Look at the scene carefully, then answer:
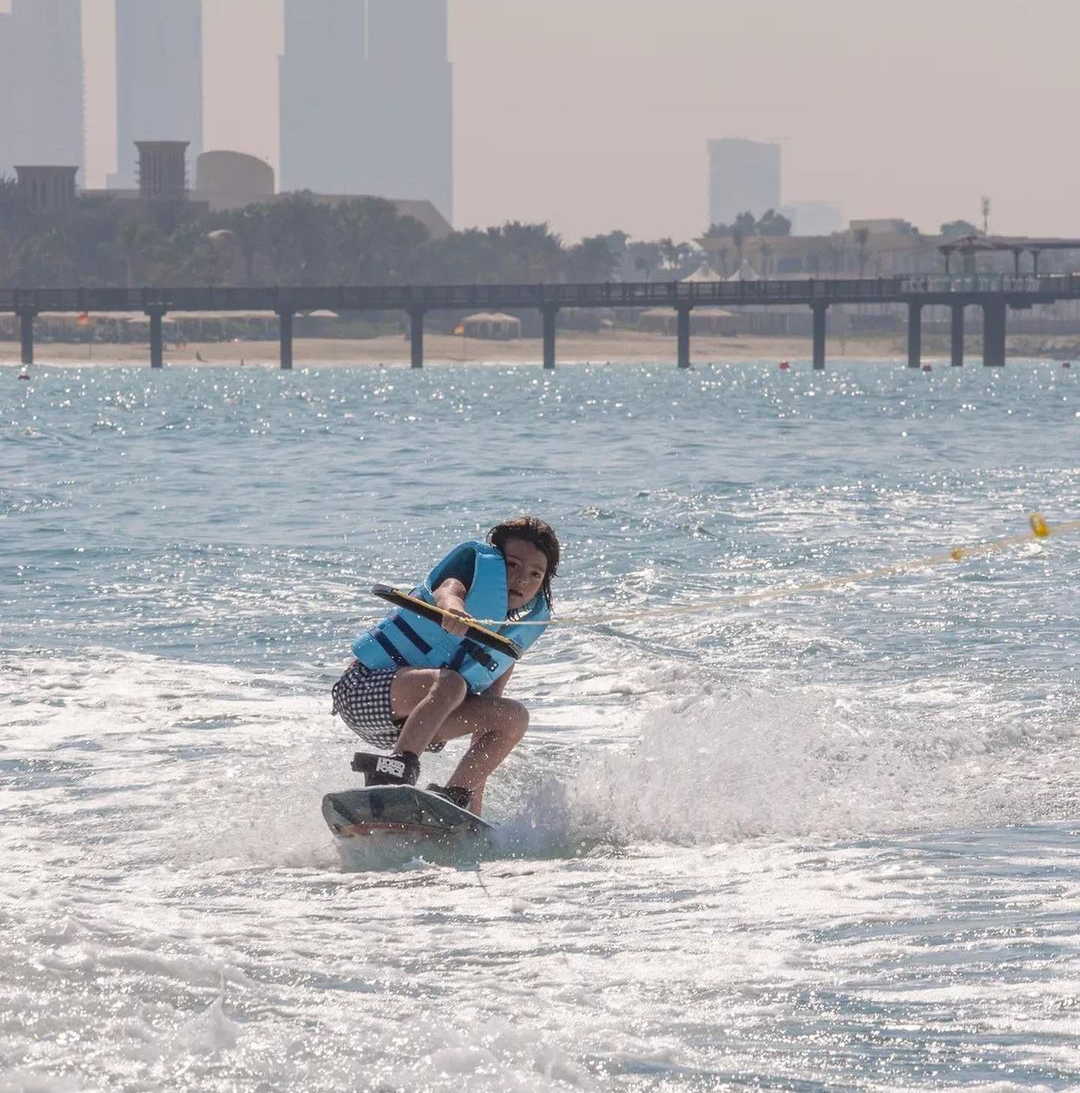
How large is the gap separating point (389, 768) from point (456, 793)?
0.26 m

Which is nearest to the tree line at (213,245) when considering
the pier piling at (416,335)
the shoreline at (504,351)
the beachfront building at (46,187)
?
the beachfront building at (46,187)

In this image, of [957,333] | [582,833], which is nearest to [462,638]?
[582,833]

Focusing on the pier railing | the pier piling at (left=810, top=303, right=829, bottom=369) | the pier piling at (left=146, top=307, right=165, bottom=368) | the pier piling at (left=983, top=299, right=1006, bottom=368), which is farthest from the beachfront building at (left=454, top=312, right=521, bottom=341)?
the pier piling at (left=146, top=307, right=165, bottom=368)

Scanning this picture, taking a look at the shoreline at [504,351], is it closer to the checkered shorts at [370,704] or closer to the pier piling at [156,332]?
the pier piling at [156,332]

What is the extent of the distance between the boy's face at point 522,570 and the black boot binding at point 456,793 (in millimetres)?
645

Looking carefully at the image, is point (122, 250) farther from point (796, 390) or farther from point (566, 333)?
point (796, 390)

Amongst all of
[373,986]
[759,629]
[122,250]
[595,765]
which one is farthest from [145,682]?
[122,250]

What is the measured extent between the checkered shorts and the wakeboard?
0.27m

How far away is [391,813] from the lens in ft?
22.4

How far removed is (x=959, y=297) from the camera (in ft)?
348

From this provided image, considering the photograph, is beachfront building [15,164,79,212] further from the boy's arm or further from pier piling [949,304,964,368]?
the boy's arm

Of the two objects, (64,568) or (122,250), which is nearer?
(64,568)

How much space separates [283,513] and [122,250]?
146044 mm

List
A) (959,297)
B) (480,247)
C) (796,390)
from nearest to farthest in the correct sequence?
(796,390) → (959,297) → (480,247)
